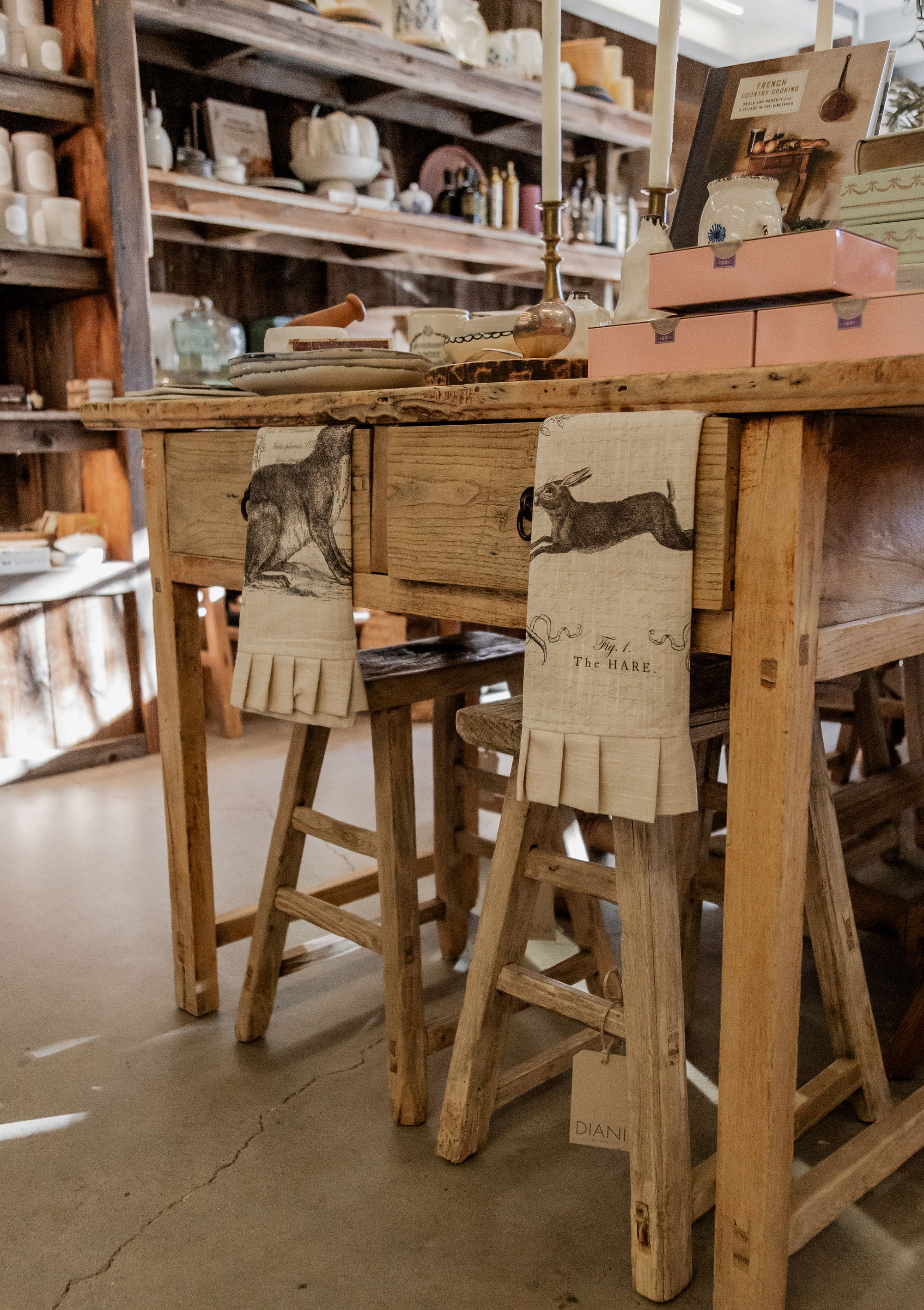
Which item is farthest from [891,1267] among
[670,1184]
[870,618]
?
[870,618]

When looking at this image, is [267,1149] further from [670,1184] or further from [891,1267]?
[891,1267]

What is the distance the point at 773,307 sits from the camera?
0.96m

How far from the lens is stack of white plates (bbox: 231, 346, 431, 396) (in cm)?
135

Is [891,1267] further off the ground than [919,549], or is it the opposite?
[919,549]

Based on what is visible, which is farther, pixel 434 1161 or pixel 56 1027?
pixel 56 1027

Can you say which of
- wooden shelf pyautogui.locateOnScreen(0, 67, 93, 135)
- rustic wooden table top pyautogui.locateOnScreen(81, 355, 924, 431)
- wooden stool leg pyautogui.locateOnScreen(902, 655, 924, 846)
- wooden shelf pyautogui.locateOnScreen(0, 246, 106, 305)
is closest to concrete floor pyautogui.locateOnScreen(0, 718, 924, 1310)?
wooden stool leg pyautogui.locateOnScreen(902, 655, 924, 846)

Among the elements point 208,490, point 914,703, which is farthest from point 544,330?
point 914,703

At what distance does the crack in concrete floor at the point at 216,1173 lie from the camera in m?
1.20

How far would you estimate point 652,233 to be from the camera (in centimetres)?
131

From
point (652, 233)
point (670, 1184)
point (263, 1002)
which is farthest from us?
point (263, 1002)

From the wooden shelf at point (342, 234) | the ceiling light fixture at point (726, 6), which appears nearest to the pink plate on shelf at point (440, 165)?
the wooden shelf at point (342, 234)

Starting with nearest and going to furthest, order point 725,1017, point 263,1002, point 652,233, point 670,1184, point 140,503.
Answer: point 725,1017
point 670,1184
point 652,233
point 263,1002
point 140,503

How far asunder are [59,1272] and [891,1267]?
922mm

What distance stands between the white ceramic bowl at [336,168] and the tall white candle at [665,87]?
8.74 feet
